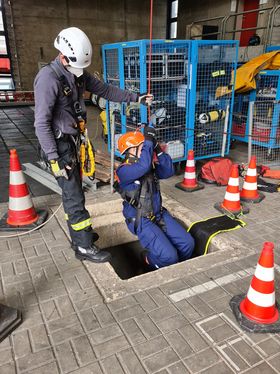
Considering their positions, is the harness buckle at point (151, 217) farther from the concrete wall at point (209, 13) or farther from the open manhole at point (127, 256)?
the concrete wall at point (209, 13)

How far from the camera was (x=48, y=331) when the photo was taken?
2418 millimetres

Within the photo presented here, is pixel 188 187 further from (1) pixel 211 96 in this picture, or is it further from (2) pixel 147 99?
(2) pixel 147 99

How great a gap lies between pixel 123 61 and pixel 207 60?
1.44 m

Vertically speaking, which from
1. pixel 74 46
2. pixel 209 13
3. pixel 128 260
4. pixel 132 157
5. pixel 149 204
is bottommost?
pixel 128 260

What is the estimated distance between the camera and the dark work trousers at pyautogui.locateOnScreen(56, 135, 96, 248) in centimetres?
308

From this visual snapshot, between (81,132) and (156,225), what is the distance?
136 centimetres

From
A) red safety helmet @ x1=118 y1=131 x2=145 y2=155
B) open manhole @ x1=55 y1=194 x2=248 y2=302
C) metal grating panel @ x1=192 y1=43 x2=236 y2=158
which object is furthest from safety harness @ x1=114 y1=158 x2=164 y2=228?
metal grating panel @ x1=192 y1=43 x2=236 y2=158

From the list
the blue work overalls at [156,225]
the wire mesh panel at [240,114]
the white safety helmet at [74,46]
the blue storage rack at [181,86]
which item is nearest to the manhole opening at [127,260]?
the blue work overalls at [156,225]

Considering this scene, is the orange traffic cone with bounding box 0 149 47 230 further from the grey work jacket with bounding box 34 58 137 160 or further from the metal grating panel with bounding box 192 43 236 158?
the metal grating panel with bounding box 192 43 236 158

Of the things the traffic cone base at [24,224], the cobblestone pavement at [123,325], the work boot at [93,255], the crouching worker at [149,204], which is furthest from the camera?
the traffic cone base at [24,224]

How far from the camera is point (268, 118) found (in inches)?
256

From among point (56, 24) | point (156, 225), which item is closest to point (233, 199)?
point (156, 225)

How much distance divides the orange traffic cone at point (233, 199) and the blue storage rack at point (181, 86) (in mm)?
1471

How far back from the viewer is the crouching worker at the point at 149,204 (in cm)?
349
